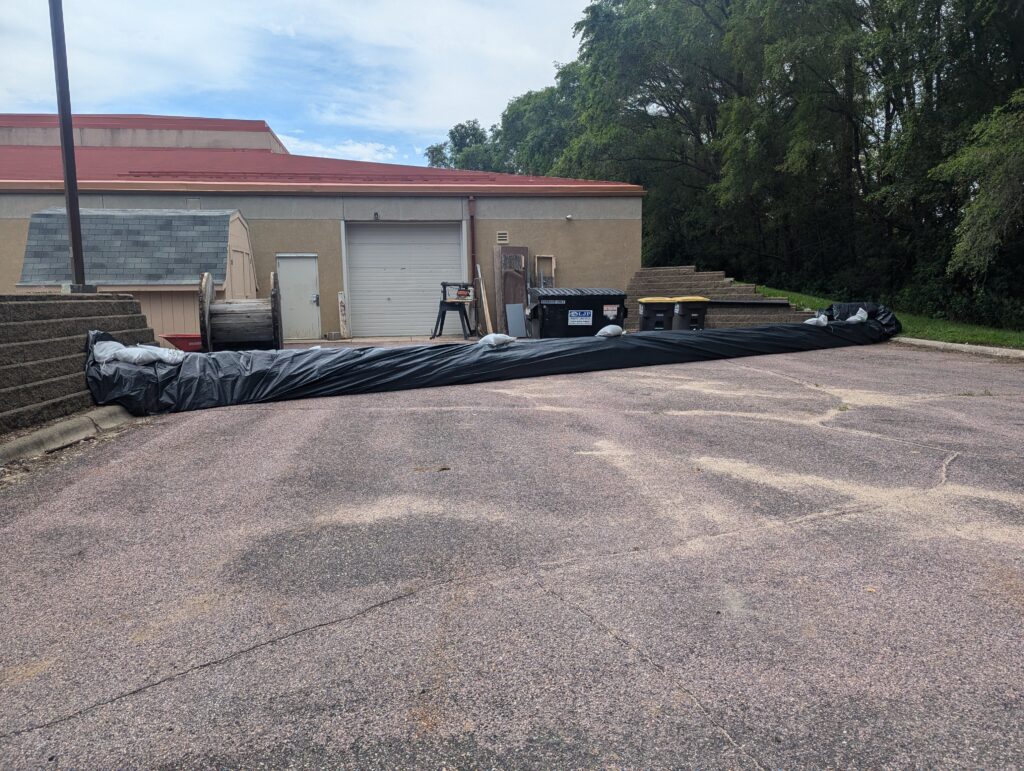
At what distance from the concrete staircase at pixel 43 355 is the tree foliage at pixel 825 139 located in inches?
540

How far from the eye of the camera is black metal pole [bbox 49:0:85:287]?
8320 mm

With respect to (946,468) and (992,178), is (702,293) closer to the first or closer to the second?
(992,178)

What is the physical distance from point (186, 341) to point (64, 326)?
15.5 feet

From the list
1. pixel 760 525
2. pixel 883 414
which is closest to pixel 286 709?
pixel 760 525

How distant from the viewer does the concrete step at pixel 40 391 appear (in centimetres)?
579

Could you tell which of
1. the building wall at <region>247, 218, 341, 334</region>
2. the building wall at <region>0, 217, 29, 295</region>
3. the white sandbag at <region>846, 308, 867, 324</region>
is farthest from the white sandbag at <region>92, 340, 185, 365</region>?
the white sandbag at <region>846, 308, 867, 324</region>

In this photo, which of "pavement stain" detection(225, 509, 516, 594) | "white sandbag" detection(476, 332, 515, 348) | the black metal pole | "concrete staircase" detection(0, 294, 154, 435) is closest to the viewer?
"pavement stain" detection(225, 509, 516, 594)

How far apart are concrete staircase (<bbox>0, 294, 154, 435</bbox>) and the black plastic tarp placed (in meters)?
0.27

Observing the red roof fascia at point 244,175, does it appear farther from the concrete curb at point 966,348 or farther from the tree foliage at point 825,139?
the concrete curb at point 966,348

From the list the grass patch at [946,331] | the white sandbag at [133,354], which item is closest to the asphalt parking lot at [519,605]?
the white sandbag at [133,354]

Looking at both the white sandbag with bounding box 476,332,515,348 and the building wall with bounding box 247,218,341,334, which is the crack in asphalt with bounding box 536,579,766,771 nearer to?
the white sandbag with bounding box 476,332,515,348

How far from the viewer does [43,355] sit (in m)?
6.47

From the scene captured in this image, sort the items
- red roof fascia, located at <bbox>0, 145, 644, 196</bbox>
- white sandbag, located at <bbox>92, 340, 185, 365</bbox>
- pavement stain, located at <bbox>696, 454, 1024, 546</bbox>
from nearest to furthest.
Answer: pavement stain, located at <bbox>696, 454, 1024, 546</bbox> → white sandbag, located at <bbox>92, 340, 185, 365</bbox> → red roof fascia, located at <bbox>0, 145, 644, 196</bbox>

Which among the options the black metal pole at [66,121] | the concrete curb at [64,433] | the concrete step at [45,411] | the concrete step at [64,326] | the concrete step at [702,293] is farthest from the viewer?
the concrete step at [702,293]
